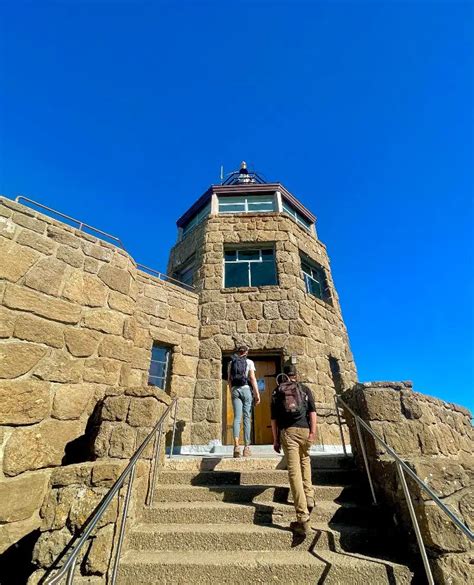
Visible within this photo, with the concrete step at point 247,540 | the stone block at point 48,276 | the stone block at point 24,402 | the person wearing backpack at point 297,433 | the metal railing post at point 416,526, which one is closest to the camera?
the metal railing post at point 416,526

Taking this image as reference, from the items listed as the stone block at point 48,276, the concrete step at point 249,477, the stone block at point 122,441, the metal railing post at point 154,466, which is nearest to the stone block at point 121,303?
the stone block at point 48,276

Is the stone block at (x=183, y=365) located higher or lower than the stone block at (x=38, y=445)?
higher

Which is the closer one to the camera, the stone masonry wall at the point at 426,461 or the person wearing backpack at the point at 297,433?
the stone masonry wall at the point at 426,461

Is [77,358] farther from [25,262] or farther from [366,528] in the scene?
[366,528]

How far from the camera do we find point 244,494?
351 cm

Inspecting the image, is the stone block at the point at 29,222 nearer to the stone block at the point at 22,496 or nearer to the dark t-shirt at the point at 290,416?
the stone block at the point at 22,496

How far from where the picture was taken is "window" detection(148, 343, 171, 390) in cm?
705

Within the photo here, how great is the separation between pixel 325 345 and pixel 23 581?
726 cm

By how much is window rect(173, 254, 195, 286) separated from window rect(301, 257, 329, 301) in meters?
3.60

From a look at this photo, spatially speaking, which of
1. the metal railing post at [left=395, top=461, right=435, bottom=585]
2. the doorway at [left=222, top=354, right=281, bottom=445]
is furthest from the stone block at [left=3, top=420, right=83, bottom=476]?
the metal railing post at [left=395, top=461, right=435, bottom=585]

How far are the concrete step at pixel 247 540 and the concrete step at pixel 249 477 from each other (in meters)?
0.93

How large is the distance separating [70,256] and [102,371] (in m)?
2.01

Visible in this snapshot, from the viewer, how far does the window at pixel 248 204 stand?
10117mm

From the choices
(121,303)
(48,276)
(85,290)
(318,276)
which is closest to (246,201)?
(318,276)
